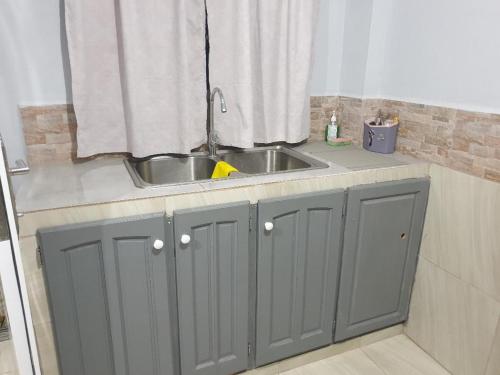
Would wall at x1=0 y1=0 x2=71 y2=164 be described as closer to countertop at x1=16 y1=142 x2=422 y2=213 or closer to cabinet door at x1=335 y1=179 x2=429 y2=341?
countertop at x1=16 y1=142 x2=422 y2=213

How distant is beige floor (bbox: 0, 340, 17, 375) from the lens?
168 cm

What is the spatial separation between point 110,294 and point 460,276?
1.42 metres

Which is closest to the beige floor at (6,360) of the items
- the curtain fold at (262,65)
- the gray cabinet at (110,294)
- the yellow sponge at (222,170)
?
the gray cabinet at (110,294)

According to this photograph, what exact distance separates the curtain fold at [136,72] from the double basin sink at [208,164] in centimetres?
9

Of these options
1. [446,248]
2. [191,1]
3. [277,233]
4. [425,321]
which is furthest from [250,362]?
[191,1]

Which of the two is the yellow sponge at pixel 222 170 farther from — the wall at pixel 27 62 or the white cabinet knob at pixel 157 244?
the wall at pixel 27 62

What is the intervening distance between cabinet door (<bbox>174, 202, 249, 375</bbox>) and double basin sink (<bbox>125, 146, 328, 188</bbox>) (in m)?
0.35

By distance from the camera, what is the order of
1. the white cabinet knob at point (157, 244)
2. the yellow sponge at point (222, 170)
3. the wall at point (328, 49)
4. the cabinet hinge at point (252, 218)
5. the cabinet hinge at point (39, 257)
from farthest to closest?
the wall at point (328, 49) < the yellow sponge at point (222, 170) < the cabinet hinge at point (252, 218) < the white cabinet knob at point (157, 244) < the cabinet hinge at point (39, 257)

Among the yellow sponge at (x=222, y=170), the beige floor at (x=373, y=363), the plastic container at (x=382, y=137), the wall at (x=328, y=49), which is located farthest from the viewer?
the wall at (x=328, y=49)

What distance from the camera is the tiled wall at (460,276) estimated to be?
1554 mm

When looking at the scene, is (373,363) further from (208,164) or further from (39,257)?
(39,257)

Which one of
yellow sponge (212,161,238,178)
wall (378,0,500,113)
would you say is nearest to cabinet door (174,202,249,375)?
yellow sponge (212,161,238,178)

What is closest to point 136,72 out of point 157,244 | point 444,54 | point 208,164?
point 208,164

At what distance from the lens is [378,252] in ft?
5.75
